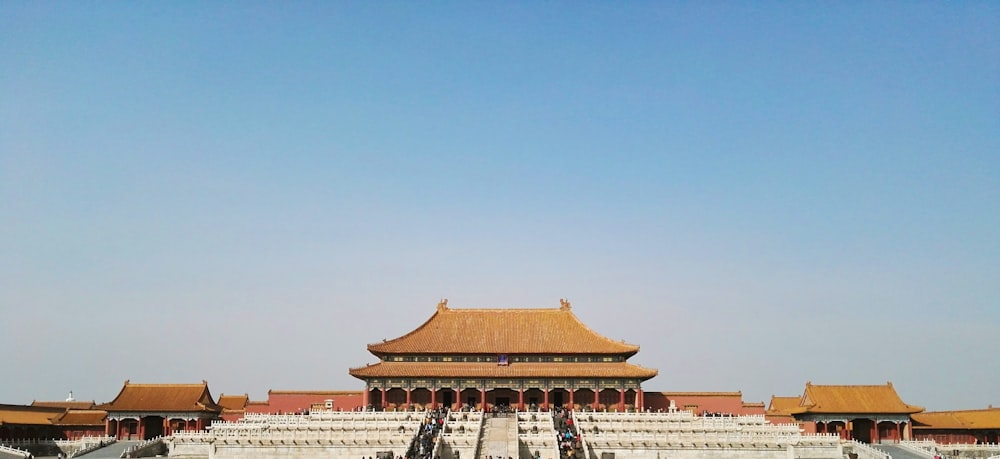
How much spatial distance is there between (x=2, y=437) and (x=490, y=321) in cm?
3248

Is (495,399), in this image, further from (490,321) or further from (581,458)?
(581,458)

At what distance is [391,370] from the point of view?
65125mm

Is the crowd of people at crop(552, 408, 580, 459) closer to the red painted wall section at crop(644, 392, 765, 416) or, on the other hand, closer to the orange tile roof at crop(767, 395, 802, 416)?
the red painted wall section at crop(644, 392, 765, 416)

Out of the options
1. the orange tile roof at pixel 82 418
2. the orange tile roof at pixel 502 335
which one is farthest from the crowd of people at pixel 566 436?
the orange tile roof at pixel 82 418

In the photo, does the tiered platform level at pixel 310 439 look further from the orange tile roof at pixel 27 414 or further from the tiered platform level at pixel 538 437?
the orange tile roof at pixel 27 414

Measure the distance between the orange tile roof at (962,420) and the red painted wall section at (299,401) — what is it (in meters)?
36.3

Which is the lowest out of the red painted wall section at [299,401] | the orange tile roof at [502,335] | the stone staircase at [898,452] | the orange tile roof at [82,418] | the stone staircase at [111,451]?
the stone staircase at [111,451]

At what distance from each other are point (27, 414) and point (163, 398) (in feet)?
30.3

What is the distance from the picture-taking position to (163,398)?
217ft

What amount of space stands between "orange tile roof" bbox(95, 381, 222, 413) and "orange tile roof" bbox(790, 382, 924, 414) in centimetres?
3893

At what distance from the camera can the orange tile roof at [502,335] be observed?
66500mm

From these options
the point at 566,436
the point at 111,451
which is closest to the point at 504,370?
the point at 566,436

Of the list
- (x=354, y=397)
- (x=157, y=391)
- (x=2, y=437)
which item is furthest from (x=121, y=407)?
(x=354, y=397)

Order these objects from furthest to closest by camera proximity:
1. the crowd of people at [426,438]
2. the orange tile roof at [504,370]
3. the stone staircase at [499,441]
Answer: the orange tile roof at [504,370] < the stone staircase at [499,441] < the crowd of people at [426,438]
